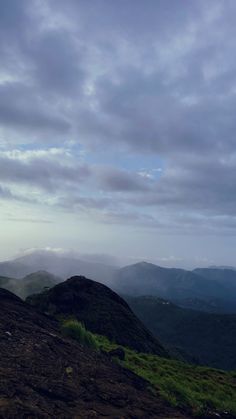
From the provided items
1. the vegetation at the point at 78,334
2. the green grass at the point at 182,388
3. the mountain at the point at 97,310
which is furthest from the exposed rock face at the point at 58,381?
the mountain at the point at 97,310

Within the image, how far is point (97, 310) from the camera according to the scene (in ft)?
226

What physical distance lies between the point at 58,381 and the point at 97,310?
5277 cm

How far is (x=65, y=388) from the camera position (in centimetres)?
1662

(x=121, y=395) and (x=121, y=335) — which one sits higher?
(x=121, y=395)

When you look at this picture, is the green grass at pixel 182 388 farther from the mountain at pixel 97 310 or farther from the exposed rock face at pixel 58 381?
the mountain at pixel 97 310

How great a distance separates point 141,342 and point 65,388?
47587 mm

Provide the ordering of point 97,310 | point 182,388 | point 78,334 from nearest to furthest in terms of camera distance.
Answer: point 182,388 → point 78,334 → point 97,310

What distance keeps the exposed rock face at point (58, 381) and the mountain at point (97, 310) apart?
35621mm

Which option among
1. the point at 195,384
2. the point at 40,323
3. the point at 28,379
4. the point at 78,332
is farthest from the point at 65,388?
the point at 195,384

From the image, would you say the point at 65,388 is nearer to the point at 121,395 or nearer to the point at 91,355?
the point at 121,395

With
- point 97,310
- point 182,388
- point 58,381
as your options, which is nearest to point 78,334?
point 182,388

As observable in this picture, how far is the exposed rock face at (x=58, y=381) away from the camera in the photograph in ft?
46.9

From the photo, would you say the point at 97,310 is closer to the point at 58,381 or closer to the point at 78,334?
the point at 78,334

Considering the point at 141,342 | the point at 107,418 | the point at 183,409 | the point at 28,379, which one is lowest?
the point at 141,342
